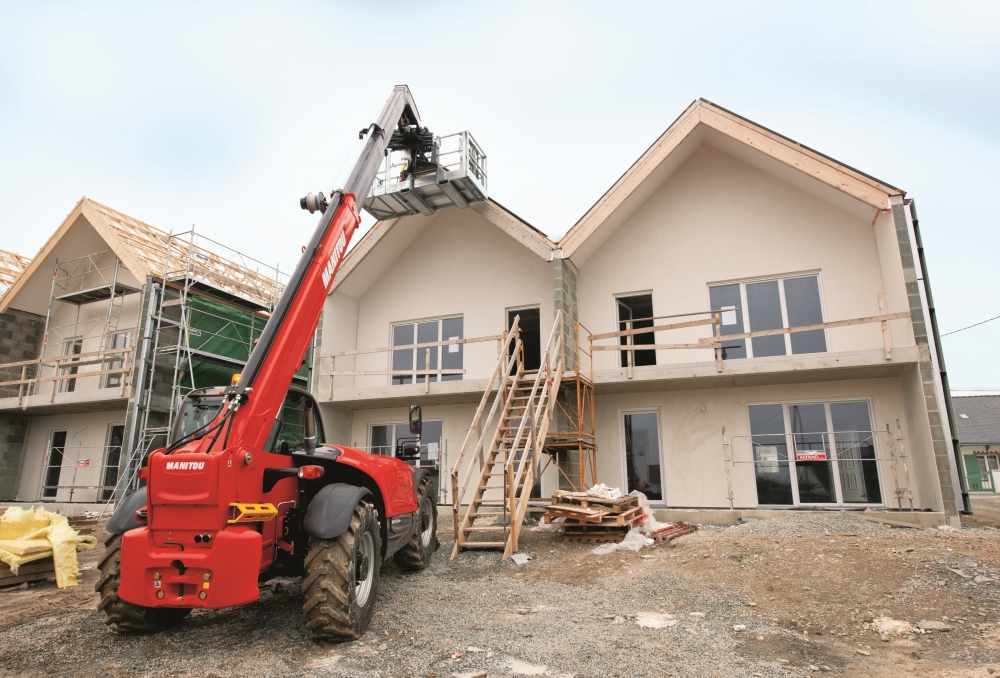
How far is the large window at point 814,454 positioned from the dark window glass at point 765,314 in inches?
48.8

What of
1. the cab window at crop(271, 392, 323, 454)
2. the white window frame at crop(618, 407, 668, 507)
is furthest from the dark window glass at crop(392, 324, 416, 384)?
the cab window at crop(271, 392, 323, 454)

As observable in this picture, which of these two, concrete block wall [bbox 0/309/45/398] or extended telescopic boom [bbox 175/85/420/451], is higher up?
concrete block wall [bbox 0/309/45/398]

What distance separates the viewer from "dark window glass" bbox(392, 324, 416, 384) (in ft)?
54.0

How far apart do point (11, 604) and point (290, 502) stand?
13.5ft

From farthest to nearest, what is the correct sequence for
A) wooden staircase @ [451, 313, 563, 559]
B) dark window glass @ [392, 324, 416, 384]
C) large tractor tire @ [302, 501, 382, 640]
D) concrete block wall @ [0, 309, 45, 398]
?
1. concrete block wall @ [0, 309, 45, 398]
2. dark window glass @ [392, 324, 416, 384]
3. wooden staircase @ [451, 313, 563, 559]
4. large tractor tire @ [302, 501, 382, 640]

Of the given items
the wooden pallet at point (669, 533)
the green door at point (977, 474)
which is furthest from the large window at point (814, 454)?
the green door at point (977, 474)

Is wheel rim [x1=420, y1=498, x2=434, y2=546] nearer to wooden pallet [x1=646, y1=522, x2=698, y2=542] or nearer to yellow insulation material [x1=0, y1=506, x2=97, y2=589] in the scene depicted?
wooden pallet [x1=646, y1=522, x2=698, y2=542]

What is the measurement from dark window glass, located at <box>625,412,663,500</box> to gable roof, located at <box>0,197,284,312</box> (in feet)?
39.5

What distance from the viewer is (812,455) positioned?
40.2 ft

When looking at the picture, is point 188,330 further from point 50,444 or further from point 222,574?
point 222,574

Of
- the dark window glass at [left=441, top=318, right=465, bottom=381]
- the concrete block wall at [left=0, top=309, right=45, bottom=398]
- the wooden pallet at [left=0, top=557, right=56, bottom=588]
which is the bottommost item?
the wooden pallet at [left=0, top=557, right=56, bottom=588]

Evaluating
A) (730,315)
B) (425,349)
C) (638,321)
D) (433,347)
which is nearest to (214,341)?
(425,349)

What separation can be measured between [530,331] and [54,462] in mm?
15648

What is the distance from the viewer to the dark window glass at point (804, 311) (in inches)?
504
